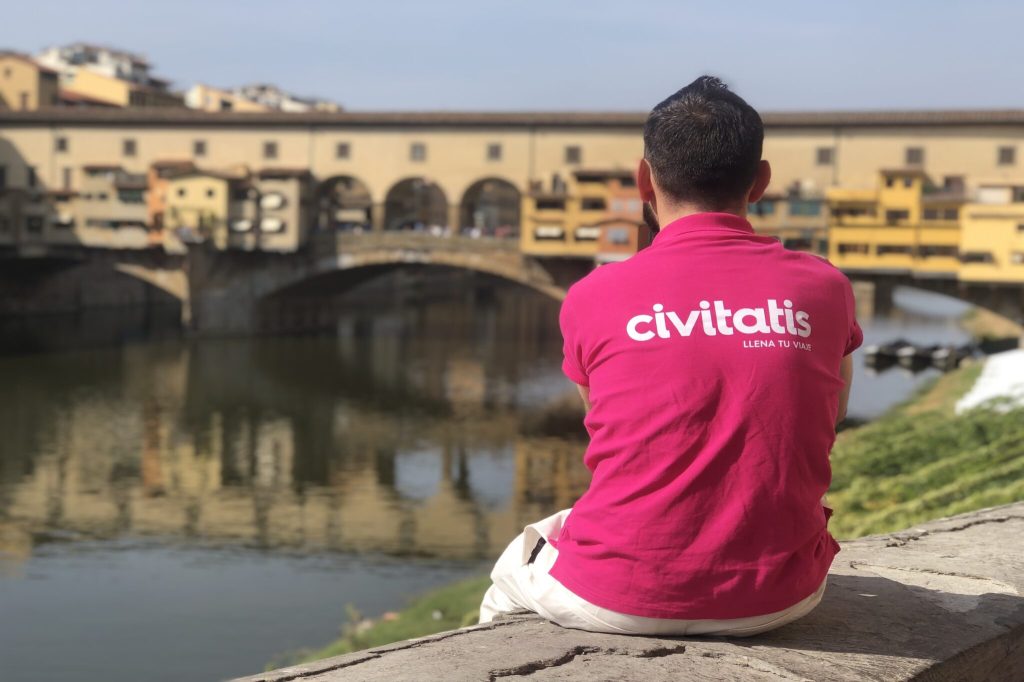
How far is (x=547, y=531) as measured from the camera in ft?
7.89

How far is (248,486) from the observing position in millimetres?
18297

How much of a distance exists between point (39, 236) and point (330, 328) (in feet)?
31.9

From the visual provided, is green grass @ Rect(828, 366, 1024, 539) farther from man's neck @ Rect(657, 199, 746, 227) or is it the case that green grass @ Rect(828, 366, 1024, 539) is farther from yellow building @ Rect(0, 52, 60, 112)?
yellow building @ Rect(0, 52, 60, 112)

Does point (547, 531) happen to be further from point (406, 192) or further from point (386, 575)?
point (406, 192)

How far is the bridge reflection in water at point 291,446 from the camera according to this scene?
16.0m

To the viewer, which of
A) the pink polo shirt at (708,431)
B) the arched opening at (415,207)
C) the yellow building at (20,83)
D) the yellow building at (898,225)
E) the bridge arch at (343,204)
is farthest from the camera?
the yellow building at (20,83)

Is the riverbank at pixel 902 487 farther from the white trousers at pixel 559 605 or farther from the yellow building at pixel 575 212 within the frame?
the yellow building at pixel 575 212

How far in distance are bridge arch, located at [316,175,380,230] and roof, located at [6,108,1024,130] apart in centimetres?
207

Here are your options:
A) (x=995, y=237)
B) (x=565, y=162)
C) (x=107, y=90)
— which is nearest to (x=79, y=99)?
(x=107, y=90)

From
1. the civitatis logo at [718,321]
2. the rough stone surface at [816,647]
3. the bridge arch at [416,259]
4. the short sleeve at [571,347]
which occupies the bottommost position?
the bridge arch at [416,259]

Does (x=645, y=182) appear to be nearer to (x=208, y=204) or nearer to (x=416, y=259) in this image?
(x=416, y=259)

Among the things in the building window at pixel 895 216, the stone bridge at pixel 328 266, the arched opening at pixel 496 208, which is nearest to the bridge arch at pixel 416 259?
the stone bridge at pixel 328 266

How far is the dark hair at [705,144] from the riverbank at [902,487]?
4596 mm

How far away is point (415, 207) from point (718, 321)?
52.5 meters
